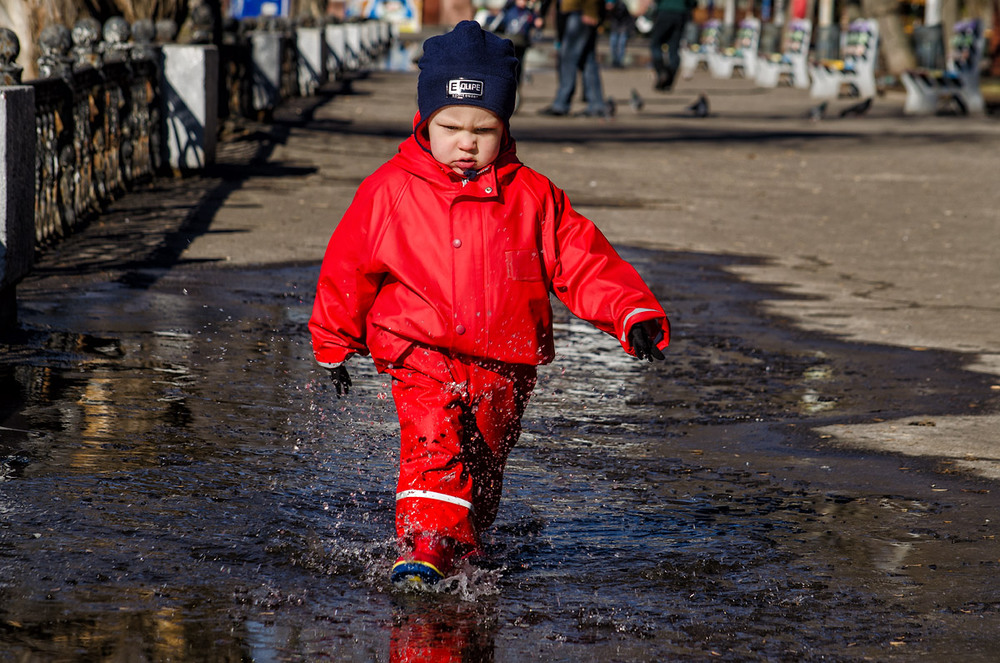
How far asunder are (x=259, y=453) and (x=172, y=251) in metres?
4.57

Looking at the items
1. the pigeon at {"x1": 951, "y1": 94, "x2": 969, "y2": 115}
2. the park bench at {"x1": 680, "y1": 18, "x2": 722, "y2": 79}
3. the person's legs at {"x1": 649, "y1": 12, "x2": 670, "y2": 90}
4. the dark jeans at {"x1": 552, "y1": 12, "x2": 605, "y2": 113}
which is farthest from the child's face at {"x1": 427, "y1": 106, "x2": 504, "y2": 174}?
the park bench at {"x1": 680, "y1": 18, "x2": 722, "y2": 79}

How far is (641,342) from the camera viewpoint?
3.78 metres

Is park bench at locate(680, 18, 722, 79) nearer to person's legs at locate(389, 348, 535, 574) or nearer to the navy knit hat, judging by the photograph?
the navy knit hat

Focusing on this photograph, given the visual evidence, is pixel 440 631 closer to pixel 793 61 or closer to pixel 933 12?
pixel 933 12

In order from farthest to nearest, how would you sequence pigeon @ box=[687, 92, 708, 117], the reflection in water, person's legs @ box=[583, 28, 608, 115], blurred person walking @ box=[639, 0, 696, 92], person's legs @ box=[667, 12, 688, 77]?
pigeon @ box=[687, 92, 708, 117] < person's legs @ box=[667, 12, 688, 77] < blurred person walking @ box=[639, 0, 696, 92] < person's legs @ box=[583, 28, 608, 115] < the reflection in water

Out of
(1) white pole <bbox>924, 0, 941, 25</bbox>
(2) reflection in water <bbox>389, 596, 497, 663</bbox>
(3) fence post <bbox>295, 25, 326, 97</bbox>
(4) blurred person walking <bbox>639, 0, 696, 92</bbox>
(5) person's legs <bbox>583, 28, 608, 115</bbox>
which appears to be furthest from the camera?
(1) white pole <bbox>924, 0, 941, 25</bbox>

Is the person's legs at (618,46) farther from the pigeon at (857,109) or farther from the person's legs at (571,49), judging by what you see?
the person's legs at (571,49)

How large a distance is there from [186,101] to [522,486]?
906cm

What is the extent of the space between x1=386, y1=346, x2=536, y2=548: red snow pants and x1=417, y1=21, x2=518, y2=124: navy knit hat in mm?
A: 633

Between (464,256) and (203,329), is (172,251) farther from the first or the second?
(464,256)

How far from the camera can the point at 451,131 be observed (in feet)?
13.0

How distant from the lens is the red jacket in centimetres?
388

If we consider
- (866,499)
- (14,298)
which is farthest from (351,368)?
(866,499)

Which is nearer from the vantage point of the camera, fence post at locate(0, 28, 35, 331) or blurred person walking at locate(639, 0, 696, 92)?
fence post at locate(0, 28, 35, 331)
